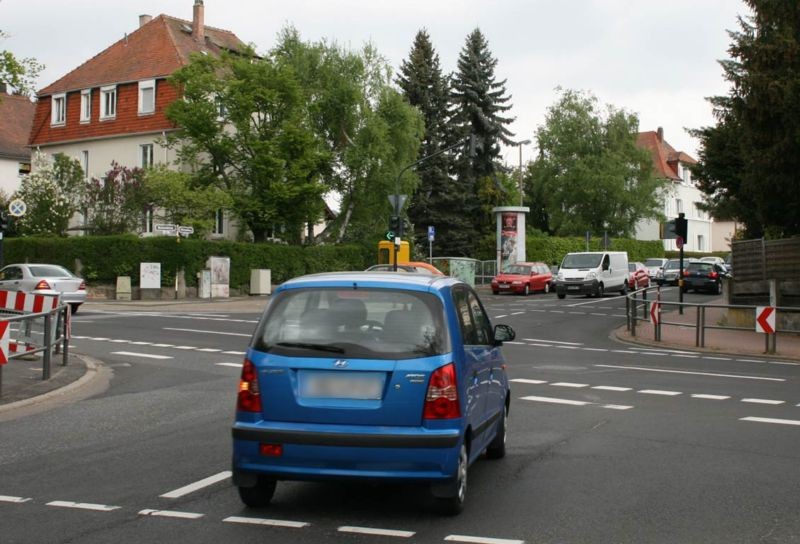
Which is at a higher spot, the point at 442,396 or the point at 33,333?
the point at 442,396

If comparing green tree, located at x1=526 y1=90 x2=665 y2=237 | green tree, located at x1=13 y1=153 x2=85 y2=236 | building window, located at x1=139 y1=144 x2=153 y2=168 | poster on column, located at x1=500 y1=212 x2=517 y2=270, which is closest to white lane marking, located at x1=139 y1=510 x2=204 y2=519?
green tree, located at x1=13 y1=153 x2=85 y2=236

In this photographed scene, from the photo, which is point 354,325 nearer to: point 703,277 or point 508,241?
point 703,277

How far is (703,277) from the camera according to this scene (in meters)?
51.2

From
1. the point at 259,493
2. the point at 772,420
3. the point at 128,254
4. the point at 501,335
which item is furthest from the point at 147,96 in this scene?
the point at 259,493

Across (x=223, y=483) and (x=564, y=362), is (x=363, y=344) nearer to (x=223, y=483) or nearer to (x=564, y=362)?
(x=223, y=483)

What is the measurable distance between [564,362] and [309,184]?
94.3 ft

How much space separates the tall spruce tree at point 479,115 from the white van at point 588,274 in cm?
2155

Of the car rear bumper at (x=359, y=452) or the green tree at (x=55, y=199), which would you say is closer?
the car rear bumper at (x=359, y=452)

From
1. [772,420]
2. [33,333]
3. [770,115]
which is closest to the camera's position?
[772,420]

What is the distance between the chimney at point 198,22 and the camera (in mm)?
57500

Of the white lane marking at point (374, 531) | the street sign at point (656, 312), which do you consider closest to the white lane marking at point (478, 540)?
the white lane marking at point (374, 531)

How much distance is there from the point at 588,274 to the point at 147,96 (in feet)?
84.1

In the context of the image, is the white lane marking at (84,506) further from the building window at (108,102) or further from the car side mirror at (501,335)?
the building window at (108,102)

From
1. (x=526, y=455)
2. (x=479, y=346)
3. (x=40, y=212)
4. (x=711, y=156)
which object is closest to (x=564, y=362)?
(x=526, y=455)
